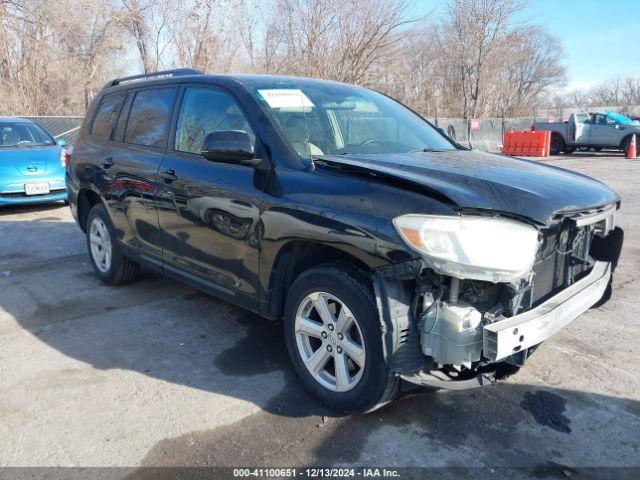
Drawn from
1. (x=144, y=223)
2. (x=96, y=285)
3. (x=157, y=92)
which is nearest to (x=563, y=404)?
(x=144, y=223)

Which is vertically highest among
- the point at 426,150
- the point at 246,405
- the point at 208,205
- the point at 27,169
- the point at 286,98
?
the point at 286,98

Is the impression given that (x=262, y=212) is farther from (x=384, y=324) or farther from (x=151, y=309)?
(x=151, y=309)

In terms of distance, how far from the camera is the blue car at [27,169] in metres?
8.96

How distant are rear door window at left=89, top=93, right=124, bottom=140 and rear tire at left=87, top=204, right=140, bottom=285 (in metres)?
0.70

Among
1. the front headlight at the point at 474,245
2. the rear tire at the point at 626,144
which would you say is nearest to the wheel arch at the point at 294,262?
the front headlight at the point at 474,245

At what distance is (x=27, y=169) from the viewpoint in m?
9.14

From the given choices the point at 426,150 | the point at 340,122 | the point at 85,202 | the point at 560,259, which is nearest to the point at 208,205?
the point at 340,122

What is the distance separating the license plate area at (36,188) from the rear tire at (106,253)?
4303 millimetres

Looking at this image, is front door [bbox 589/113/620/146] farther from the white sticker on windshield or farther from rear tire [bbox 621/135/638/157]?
the white sticker on windshield

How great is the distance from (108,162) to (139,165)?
0.64 meters

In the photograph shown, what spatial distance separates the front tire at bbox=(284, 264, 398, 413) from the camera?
2777 millimetres

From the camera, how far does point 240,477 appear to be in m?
2.60

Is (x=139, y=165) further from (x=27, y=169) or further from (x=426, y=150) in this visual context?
(x=27, y=169)

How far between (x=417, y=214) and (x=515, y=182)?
2.34ft
